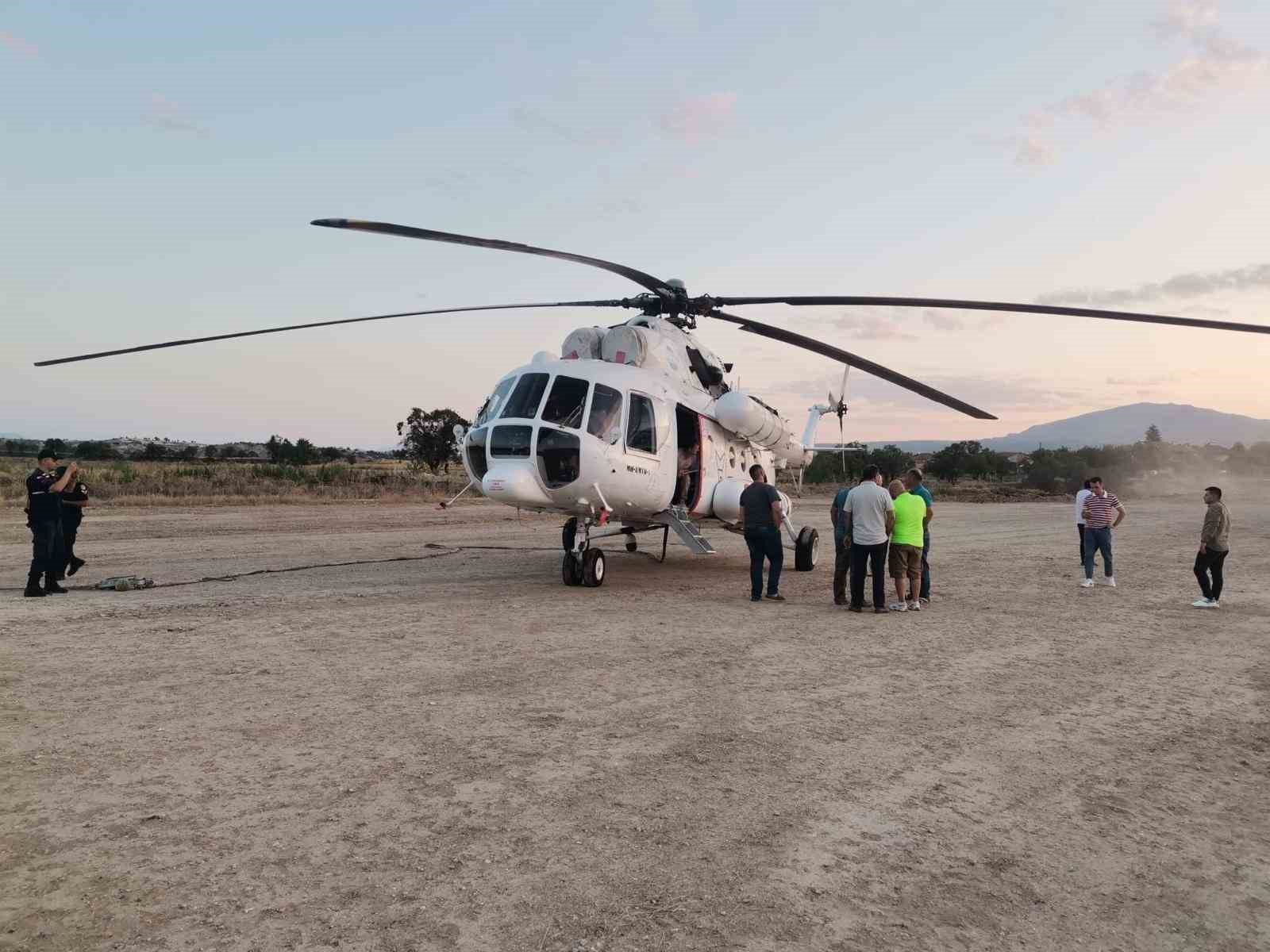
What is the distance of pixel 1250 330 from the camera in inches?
312

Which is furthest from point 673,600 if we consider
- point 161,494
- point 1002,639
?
point 161,494

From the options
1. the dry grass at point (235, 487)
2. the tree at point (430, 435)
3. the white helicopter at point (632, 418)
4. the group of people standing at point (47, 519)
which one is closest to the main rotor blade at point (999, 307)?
the white helicopter at point (632, 418)

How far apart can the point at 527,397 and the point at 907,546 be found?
5.29 meters

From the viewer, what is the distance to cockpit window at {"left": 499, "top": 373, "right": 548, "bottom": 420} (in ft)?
35.6

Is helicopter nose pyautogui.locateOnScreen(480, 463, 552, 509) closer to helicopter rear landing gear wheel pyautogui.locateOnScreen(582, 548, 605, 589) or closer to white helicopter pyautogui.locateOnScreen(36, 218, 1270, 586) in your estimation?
white helicopter pyautogui.locateOnScreen(36, 218, 1270, 586)

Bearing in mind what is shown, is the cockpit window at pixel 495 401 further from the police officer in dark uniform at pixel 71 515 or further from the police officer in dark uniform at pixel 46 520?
the police officer in dark uniform at pixel 71 515

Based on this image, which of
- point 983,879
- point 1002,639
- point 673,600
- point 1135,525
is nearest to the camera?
point 983,879

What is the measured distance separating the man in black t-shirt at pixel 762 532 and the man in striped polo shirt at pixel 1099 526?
16.4 ft

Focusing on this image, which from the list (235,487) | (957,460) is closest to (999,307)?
(235,487)

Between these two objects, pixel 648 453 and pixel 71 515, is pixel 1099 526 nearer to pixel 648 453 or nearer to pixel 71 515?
pixel 648 453

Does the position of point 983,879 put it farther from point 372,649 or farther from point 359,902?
point 372,649

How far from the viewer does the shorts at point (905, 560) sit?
34.5 ft

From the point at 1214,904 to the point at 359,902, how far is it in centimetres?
347

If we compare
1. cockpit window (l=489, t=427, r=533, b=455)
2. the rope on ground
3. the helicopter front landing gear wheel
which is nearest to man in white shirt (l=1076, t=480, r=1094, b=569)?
the helicopter front landing gear wheel
